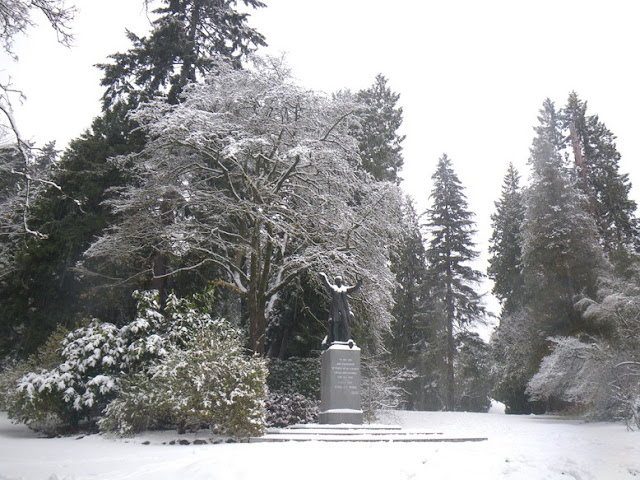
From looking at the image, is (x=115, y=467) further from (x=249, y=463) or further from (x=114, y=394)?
(x=114, y=394)

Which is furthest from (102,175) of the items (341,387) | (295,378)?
(341,387)

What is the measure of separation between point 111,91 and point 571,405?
23242mm

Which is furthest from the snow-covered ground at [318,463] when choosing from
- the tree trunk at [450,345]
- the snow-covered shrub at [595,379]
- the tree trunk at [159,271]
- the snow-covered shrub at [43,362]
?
the tree trunk at [450,345]

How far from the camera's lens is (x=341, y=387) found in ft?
35.6

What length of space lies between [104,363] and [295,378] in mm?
5998

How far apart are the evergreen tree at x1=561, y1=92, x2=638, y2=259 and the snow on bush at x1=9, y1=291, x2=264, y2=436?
68.8 ft

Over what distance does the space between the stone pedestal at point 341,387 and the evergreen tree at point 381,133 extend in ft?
37.1

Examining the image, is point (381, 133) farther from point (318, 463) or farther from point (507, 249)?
point (318, 463)

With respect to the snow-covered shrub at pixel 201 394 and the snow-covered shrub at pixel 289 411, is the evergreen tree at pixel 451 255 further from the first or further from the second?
the snow-covered shrub at pixel 201 394

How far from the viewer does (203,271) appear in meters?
16.8

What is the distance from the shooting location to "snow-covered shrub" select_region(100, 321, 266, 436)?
9.48 meters

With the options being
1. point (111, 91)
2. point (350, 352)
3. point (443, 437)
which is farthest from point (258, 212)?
point (111, 91)

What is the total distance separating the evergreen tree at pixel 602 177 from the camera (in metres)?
24.7

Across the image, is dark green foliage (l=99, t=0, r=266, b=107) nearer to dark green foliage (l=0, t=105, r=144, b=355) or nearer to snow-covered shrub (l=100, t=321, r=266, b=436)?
dark green foliage (l=0, t=105, r=144, b=355)
